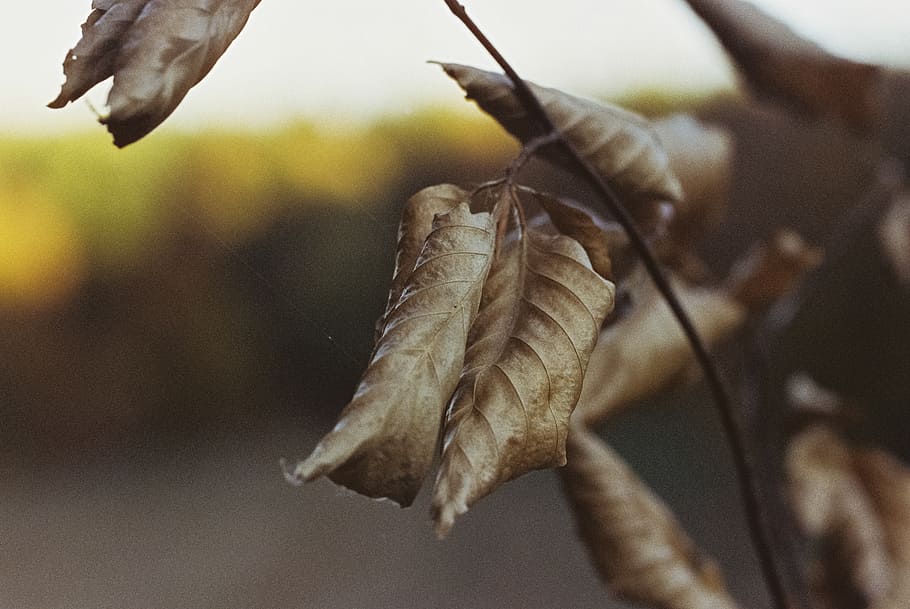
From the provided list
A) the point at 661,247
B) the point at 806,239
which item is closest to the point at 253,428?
the point at 661,247

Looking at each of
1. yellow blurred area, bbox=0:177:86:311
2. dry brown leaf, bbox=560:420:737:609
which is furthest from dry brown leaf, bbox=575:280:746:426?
yellow blurred area, bbox=0:177:86:311

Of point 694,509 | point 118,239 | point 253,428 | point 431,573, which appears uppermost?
point 118,239

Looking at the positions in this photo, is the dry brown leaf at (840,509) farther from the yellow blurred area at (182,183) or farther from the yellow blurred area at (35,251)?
the yellow blurred area at (35,251)

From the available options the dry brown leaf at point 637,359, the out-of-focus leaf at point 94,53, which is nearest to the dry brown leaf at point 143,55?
the out-of-focus leaf at point 94,53

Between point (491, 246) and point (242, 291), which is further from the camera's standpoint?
point (242, 291)

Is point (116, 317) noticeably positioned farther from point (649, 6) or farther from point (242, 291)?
point (649, 6)

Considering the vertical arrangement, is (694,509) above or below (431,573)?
below

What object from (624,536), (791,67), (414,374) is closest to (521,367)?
(414,374)
